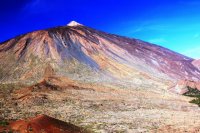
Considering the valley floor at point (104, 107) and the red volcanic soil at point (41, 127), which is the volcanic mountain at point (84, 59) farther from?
the red volcanic soil at point (41, 127)

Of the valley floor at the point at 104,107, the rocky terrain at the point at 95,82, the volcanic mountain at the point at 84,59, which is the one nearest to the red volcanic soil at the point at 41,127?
the rocky terrain at the point at 95,82

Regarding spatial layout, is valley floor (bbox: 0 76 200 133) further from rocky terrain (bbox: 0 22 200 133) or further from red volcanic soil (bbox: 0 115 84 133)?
red volcanic soil (bbox: 0 115 84 133)

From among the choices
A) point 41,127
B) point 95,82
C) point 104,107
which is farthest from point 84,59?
point 41,127

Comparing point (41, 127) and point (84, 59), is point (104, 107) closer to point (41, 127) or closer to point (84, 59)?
point (41, 127)

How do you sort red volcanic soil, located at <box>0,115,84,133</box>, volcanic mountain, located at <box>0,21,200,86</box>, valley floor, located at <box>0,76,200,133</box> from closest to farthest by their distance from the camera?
1. red volcanic soil, located at <box>0,115,84,133</box>
2. valley floor, located at <box>0,76,200,133</box>
3. volcanic mountain, located at <box>0,21,200,86</box>

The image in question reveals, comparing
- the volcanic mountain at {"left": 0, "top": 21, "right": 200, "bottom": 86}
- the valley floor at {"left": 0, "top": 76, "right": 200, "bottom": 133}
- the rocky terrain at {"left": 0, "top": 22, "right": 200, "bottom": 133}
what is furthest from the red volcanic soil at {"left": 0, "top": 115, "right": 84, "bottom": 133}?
the volcanic mountain at {"left": 0, "top": 21, "right": 200, "bottom": 86}

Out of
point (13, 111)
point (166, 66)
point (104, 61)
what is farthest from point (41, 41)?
point (13, 111)

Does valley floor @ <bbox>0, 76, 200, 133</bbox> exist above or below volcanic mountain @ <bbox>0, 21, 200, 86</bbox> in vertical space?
below
